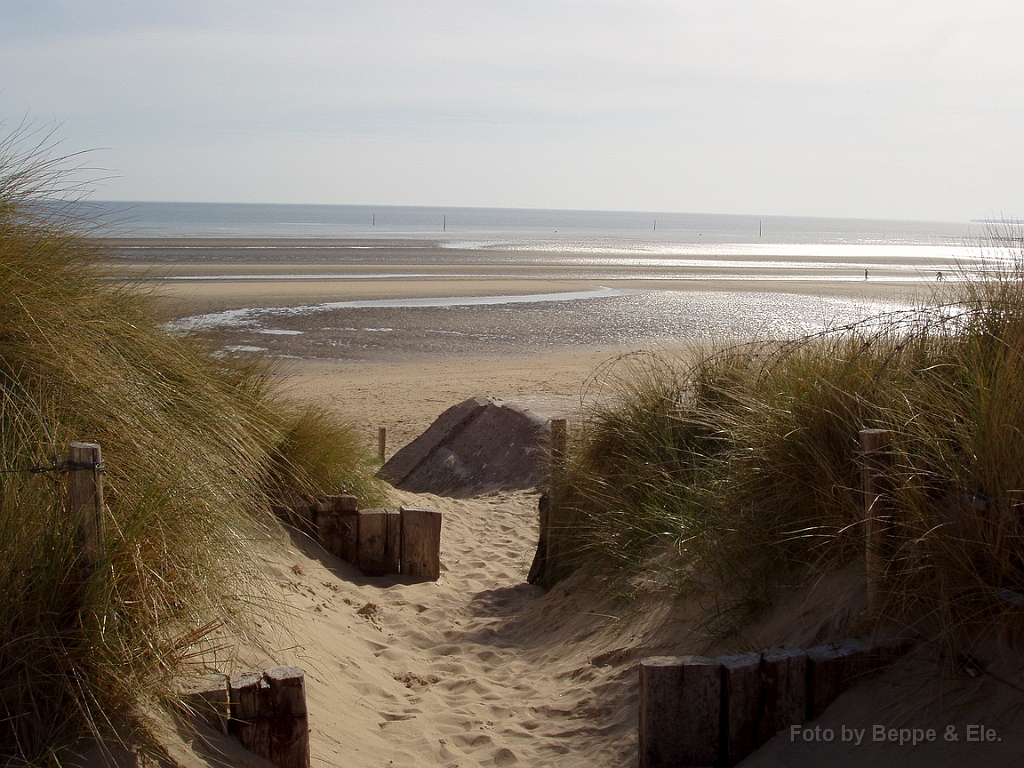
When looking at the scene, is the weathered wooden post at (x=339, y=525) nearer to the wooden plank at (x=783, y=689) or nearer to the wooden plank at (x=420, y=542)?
the wooden plank at (x=420, y=542)

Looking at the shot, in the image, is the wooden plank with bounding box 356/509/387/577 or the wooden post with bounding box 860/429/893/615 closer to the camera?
the wooden post with bounding box 860/429/893/615

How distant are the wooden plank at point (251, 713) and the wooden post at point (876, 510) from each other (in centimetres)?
243

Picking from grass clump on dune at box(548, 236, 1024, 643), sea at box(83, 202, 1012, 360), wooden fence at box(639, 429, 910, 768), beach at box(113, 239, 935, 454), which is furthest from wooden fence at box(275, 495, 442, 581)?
wooden fence at box(639, 429, 910, 768)

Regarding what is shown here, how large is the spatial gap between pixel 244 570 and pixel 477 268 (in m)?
44.2

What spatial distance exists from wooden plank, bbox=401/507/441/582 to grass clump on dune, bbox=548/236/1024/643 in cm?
91

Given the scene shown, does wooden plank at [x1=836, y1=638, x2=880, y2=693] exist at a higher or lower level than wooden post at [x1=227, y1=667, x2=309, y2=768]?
higher

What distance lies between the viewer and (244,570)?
3699 mm

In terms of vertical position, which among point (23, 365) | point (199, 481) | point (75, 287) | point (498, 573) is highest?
point (75, 287)

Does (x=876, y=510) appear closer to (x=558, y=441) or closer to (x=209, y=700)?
(x=209, y=700)

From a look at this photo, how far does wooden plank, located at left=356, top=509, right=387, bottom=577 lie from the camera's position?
6.23m

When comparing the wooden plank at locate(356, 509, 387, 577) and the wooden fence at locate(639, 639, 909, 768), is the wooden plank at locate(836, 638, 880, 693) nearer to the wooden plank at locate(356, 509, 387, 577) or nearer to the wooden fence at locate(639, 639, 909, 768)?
the wooden fence at locate(639, 639, 909, 768)

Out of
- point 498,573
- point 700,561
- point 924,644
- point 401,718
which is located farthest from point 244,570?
point 498,573

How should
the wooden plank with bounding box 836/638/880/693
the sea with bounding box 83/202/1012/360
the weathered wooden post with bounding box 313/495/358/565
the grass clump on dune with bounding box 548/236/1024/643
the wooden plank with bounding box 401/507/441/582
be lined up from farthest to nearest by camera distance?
the sea with bounding box 83/202/1012/360
the wooden plank with bounding box 401/507/441/582
the weathered wooden post with bounding box 313/495/358/565
the wooden plank with bounding box 836/638/880/693
the grass clump on dune with bounding box 548/236/1024/643

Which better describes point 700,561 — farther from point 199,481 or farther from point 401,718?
point 199,481
